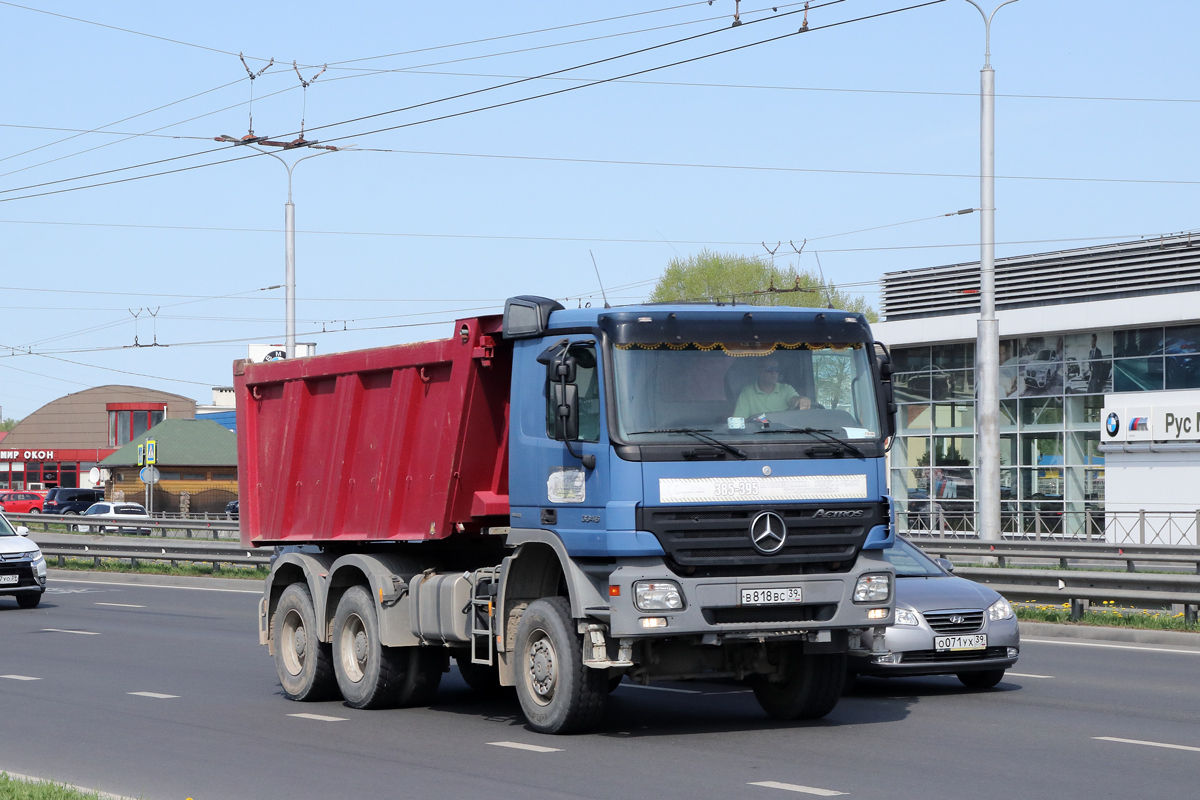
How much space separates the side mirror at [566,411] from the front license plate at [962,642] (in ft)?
13.6

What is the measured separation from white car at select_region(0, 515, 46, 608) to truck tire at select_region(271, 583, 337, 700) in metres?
12.2

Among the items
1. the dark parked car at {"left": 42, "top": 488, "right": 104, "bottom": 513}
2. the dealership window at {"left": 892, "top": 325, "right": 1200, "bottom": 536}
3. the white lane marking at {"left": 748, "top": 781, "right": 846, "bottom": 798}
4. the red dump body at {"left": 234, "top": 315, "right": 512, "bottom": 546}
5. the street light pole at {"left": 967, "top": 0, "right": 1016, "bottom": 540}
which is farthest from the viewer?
the dark parked car at {"left": 42, "top": 488, "right": 104, "bottom": 513}

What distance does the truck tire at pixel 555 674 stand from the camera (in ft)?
32.5

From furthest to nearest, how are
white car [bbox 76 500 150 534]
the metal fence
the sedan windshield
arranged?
white car [bbox 76 500 150 534]
the metal fence
the sedan windshield

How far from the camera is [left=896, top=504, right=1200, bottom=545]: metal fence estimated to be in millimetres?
34219

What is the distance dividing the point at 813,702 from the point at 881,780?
2.45 m

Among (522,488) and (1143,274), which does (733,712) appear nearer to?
(522,488)

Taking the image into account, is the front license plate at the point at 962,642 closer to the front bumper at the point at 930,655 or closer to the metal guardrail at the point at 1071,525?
the front bumper at the point at 930,655

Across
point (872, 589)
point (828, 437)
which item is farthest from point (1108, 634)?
point (828, 437)

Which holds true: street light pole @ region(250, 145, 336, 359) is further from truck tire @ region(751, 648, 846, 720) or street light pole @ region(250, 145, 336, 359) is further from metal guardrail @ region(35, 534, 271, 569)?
truck tire @ region(751, 648, 846, 720)

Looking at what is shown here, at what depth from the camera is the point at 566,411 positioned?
31.6ft

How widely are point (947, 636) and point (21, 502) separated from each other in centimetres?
6541

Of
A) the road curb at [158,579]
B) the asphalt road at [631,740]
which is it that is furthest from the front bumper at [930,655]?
the road curb at [158,579]

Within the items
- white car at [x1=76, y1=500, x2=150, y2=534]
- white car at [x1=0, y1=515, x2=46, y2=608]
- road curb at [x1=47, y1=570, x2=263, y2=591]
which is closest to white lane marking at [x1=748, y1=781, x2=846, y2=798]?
white car at [x1=0, y1=515, x2=46, y2=608]
